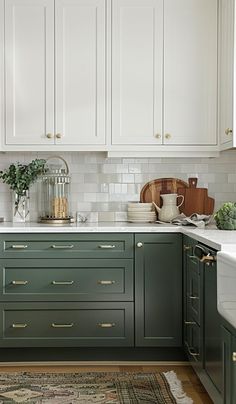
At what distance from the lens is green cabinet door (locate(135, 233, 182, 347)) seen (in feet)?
12.3

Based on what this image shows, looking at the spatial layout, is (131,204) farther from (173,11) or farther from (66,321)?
(173,11)

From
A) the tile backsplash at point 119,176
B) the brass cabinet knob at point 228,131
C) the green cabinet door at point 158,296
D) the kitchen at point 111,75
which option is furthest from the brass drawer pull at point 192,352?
the brass cabinet knob at point 228,131

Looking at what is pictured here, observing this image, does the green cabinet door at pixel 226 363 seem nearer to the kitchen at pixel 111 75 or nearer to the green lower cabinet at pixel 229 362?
the green lower cabinet at pixel 229 362

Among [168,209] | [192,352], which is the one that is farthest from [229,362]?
[168,209]

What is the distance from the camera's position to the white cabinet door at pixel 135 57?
4051 millimetres

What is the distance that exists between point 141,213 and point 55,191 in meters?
0.62

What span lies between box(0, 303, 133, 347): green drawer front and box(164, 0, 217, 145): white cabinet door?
4.06 ft

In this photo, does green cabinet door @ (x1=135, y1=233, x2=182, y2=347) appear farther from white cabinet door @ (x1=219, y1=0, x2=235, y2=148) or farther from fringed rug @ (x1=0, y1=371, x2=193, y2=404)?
white cabinet door @ (x1=219, y1=0, x2=235, y2=148)

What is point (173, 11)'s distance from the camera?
406 cm

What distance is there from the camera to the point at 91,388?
3402 mm

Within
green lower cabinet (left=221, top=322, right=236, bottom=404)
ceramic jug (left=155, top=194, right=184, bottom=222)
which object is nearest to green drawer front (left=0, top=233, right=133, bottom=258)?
ceramic jug (left=155, top=194, right=184, bottom=222)

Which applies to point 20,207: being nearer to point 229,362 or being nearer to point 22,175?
point 22,175

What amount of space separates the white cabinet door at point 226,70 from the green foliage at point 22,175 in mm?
1265

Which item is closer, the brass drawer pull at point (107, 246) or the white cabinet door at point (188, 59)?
the brass drawer pull at point (107, 246)
